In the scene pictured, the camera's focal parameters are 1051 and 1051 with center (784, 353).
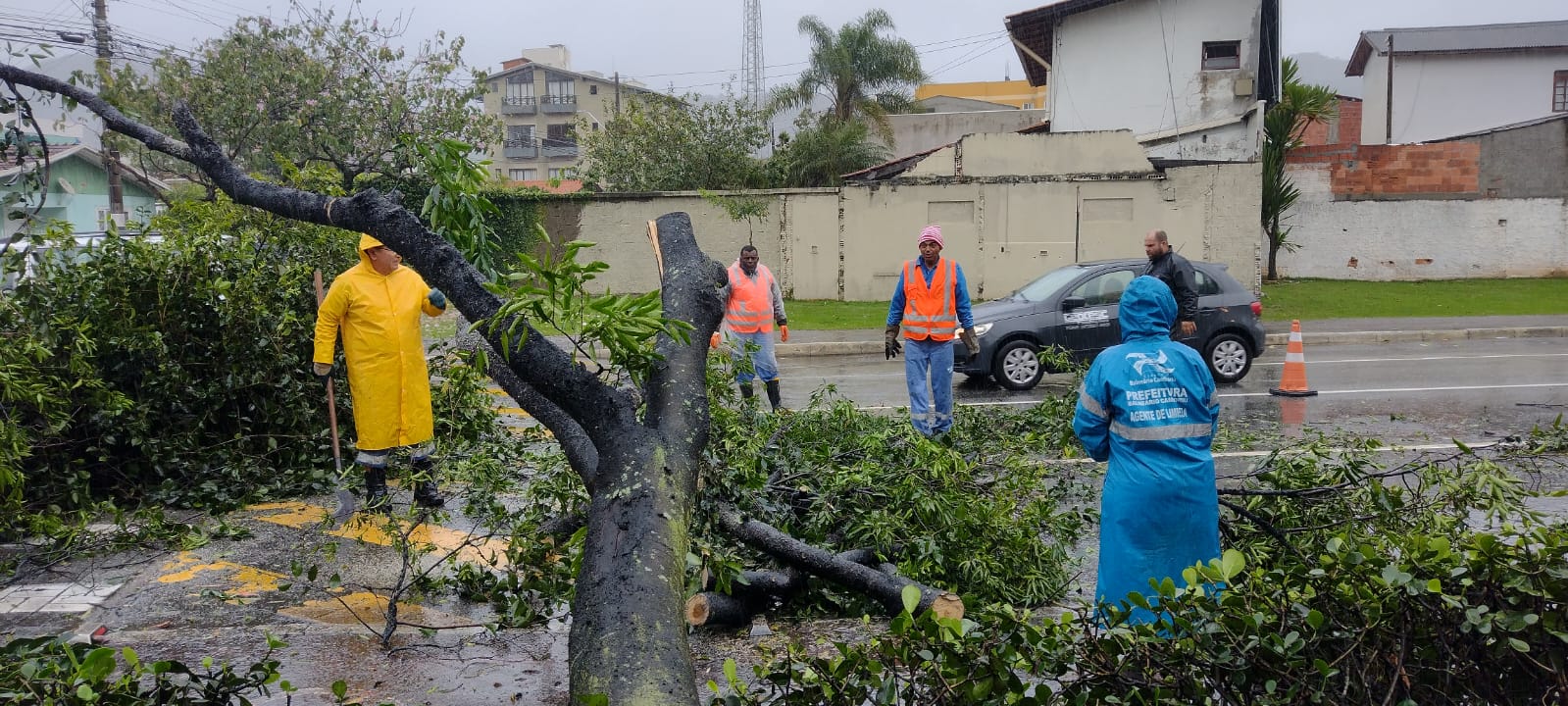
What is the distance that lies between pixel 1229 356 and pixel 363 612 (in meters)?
10.2

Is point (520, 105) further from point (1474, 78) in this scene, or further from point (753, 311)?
point (753, 311)

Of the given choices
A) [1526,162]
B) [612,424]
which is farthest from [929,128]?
[612,424]

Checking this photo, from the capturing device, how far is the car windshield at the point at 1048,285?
39.6 feet

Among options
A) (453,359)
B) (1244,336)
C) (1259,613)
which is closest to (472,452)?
(453,359)

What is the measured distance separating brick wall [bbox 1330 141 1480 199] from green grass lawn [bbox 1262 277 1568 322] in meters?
2.20

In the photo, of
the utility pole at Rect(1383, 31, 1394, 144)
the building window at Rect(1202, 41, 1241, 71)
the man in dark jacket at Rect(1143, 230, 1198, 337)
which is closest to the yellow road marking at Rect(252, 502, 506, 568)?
the man in dark jacket at Rect(1143, 230, 1198, 337)

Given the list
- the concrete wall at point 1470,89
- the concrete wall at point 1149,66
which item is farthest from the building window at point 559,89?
the concrete wall at point 1470,89

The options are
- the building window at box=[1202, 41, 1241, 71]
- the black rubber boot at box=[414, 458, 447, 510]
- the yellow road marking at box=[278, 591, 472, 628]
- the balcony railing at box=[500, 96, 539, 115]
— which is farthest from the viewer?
the balcony railing at box=[500, 96, 539, 115]

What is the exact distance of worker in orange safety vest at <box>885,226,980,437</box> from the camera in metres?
8.34

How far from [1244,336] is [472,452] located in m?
9.35

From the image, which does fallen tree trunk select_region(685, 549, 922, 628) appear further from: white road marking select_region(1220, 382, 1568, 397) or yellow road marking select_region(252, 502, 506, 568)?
white road marking select_region(1220, 382, 1568, 397)

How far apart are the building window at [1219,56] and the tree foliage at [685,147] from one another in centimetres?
1127

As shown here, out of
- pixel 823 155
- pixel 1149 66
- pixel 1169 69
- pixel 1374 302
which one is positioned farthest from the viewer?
pixel 823 155

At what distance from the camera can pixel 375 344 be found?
6.45 metres
